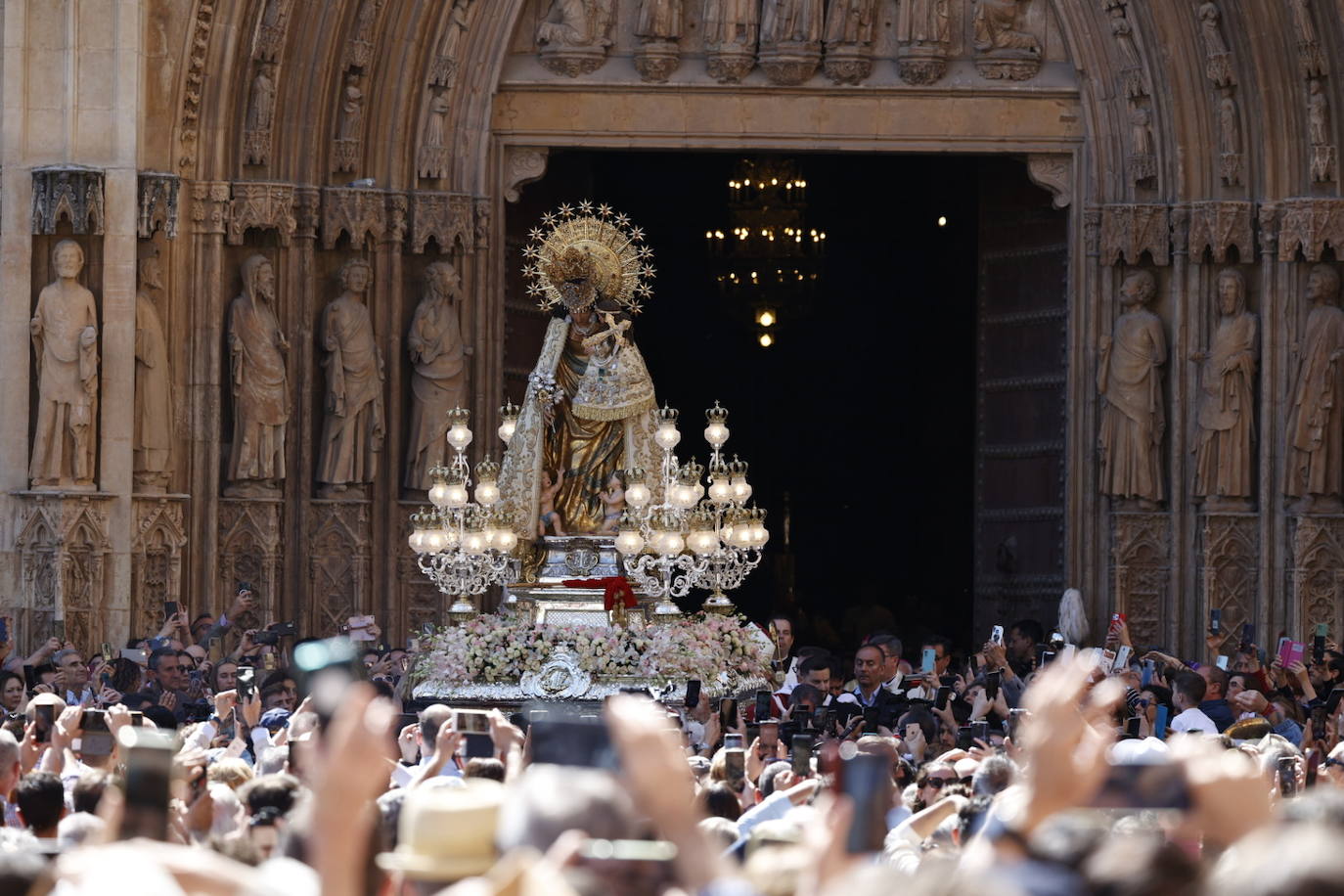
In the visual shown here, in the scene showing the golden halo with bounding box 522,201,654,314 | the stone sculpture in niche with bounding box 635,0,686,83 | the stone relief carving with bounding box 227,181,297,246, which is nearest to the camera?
the golden halo with bounding box 522,201,654,314

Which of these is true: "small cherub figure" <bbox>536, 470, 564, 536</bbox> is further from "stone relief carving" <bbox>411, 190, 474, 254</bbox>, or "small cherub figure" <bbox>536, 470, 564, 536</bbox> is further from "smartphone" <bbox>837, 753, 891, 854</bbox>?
"smartphone" <bbox>837, 753, 891, 854</bbox>

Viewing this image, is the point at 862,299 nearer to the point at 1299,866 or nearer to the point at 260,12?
the point at 260,12

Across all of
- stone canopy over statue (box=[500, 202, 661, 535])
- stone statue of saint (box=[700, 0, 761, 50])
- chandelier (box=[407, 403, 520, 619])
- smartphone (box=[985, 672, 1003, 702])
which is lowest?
smartphone (box=[985, 672, 1003, 702])

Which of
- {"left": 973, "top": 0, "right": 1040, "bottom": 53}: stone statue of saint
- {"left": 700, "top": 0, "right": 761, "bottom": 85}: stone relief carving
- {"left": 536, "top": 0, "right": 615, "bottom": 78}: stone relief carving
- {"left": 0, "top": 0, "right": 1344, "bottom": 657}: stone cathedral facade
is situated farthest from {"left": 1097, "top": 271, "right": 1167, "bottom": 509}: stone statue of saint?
{"left": 536, "top": 0, "right": 615, "bottom": 78}: stone relief carving

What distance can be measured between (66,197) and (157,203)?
72 centimetres

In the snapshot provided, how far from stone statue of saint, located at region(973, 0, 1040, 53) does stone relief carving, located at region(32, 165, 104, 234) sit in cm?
730

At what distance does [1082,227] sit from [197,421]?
7.33 metres

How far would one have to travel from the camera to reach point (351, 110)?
20.2m

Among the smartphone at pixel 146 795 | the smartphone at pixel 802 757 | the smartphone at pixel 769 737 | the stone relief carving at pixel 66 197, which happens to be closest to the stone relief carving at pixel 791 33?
the stone relief carving at pixel 66 197

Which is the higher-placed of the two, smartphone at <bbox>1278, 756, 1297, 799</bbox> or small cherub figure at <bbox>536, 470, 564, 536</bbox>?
small cherub figure at <bbox>536, 470, 564, 536</bbox>

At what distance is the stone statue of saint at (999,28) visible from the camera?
21.0 meters

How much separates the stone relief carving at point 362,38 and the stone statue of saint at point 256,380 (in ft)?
5.67

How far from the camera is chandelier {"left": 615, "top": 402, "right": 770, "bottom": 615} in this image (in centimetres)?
1585

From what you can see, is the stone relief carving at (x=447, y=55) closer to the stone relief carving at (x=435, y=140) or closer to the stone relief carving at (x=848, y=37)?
the stone relief carving at (x=435, y=140)
